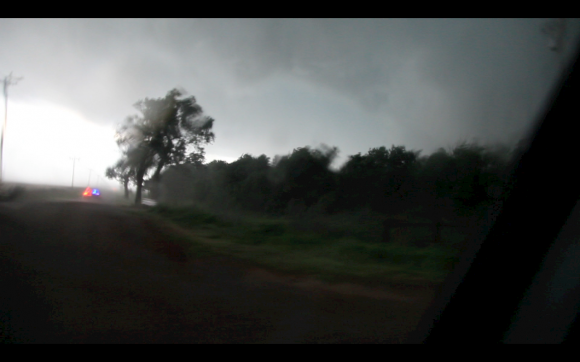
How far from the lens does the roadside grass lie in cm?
696

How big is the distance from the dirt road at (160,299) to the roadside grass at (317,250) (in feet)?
2.11

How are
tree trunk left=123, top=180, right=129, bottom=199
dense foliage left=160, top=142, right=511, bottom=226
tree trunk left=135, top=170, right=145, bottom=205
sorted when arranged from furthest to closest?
tree trunk left=123, top=180, right=129, bottom=199
tree trunk left=135, top=170, right=145, bottom=205
dense foliage left=160, top=142, right=511, bottom=226

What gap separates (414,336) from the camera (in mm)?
3971

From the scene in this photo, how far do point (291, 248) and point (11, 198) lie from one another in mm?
6033

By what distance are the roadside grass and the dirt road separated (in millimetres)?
643

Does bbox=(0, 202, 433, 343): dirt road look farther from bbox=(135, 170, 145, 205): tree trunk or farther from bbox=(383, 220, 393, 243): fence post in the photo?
bbox=(135, 170, 145, 205): tree trunk

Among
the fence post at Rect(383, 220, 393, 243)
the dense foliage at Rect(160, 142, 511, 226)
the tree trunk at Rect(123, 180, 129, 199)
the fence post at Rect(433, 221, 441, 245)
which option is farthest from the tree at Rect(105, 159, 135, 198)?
the fence post at Rect(433, 221, 441, 245)

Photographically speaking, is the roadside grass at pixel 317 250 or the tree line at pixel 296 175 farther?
the tree line at pixel 296 175

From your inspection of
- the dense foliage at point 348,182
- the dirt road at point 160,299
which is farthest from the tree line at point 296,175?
the dirt road at point 160,299

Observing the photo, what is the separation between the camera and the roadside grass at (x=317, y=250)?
696cm

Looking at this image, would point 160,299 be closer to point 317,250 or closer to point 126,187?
point 317,250

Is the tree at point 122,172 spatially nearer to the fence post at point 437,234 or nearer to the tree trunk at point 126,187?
the tree trunk at point 126,187

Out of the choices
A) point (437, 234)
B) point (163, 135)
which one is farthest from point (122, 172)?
point (437, 234)

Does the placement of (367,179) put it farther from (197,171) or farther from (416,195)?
(197,171)
